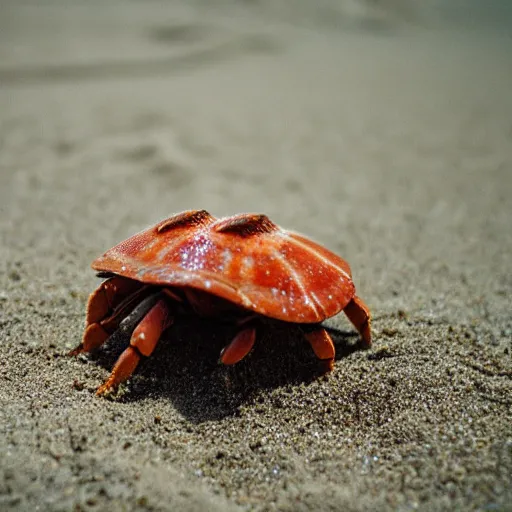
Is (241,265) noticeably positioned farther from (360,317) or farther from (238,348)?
(360,317)

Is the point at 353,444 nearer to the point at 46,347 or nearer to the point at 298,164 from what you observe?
the point at 46,347

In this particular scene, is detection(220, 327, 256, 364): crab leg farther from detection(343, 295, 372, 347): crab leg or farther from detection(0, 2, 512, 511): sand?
detection(343, 295, 372, 347): crab leg

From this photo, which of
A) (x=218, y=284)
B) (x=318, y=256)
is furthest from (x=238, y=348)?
(x=318, y=256)

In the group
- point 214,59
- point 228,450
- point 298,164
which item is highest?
point 214,59

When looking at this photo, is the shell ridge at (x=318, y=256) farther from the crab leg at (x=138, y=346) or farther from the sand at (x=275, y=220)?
the crab leg at (x=138, y=346)

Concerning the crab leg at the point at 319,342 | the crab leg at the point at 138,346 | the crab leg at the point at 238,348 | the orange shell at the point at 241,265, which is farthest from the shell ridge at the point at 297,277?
the crab leg at the point at 138,346

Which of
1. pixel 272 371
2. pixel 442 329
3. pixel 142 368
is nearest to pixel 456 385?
pixel 442 329
